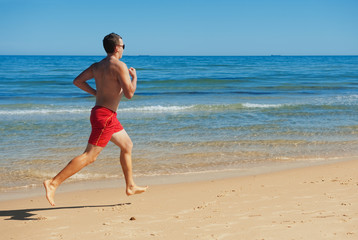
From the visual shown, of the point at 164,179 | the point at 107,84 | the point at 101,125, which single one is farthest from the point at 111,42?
the point at 164,179

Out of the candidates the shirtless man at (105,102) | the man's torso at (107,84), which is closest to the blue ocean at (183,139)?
the shirtless man at (105,102)

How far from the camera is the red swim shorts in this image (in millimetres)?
4156

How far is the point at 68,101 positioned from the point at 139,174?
12.1 metres

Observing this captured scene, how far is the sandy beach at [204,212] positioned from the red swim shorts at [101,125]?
0.72m

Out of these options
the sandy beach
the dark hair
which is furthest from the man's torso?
the sandy beach

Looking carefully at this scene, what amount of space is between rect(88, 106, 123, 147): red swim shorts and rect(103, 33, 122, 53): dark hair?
0.56m

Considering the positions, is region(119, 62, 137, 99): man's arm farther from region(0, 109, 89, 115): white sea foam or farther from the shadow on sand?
region(0, 109, 89, 115): white sea foam

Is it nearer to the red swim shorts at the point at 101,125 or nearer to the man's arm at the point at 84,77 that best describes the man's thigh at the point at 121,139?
the red swim shorts at the point at 101,125

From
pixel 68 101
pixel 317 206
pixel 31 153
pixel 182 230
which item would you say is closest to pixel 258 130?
pixel 31 153

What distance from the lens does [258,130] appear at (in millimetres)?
9609

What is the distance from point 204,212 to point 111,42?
1.80 m

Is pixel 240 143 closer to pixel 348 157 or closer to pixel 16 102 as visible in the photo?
pixel 348 157

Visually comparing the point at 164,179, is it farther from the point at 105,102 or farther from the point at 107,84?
the point at 107,84

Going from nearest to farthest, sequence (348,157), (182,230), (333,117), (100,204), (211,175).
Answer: (182,230) → (100,204) → (211,175) → (348,157) → (333,117)
